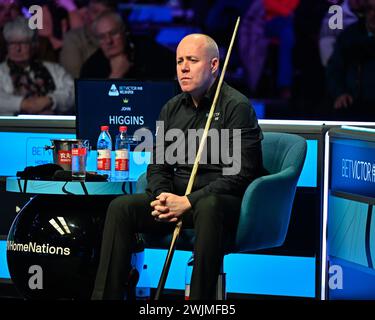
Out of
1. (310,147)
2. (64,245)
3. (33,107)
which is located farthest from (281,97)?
(64,245)

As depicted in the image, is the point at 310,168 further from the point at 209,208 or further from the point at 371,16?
the point at 371,16

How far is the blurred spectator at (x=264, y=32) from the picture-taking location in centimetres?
905

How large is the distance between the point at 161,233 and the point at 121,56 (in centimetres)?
301

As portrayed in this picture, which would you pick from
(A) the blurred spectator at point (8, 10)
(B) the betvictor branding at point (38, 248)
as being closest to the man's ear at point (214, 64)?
(B) the betvictor branding at point (38, 248)

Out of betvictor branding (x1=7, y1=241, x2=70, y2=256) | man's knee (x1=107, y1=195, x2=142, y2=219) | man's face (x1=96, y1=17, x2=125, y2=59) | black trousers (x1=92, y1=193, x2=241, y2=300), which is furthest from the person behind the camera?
man's face (x1=96, y1=17, x2=125, y2=59)

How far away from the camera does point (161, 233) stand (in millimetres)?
5617

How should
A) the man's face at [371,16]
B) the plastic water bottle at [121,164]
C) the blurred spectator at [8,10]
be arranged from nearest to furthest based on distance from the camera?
1. the plastic water bottle at [121,164]
2. the man's face at [371,16]
3. the blurred spectator at [8,10]

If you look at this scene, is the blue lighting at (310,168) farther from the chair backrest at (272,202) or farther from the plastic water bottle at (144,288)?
the plastic water bottle at (144,288)

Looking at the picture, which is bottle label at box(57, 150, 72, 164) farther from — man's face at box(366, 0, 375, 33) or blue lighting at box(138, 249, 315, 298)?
man's face at box(366, 0, 375, 33)

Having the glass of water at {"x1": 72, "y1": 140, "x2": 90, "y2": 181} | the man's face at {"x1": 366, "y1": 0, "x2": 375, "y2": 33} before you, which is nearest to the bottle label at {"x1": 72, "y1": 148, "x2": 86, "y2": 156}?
the glass of water at {"x1": 72, "y1": 140, "x2": 90, "y2": 181}

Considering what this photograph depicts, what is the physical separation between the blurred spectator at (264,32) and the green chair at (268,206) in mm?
3238

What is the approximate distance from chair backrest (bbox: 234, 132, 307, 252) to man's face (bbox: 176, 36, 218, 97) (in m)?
0.56

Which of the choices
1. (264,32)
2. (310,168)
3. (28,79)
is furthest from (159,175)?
(264,32)

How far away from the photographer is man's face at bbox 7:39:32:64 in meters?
8.52
